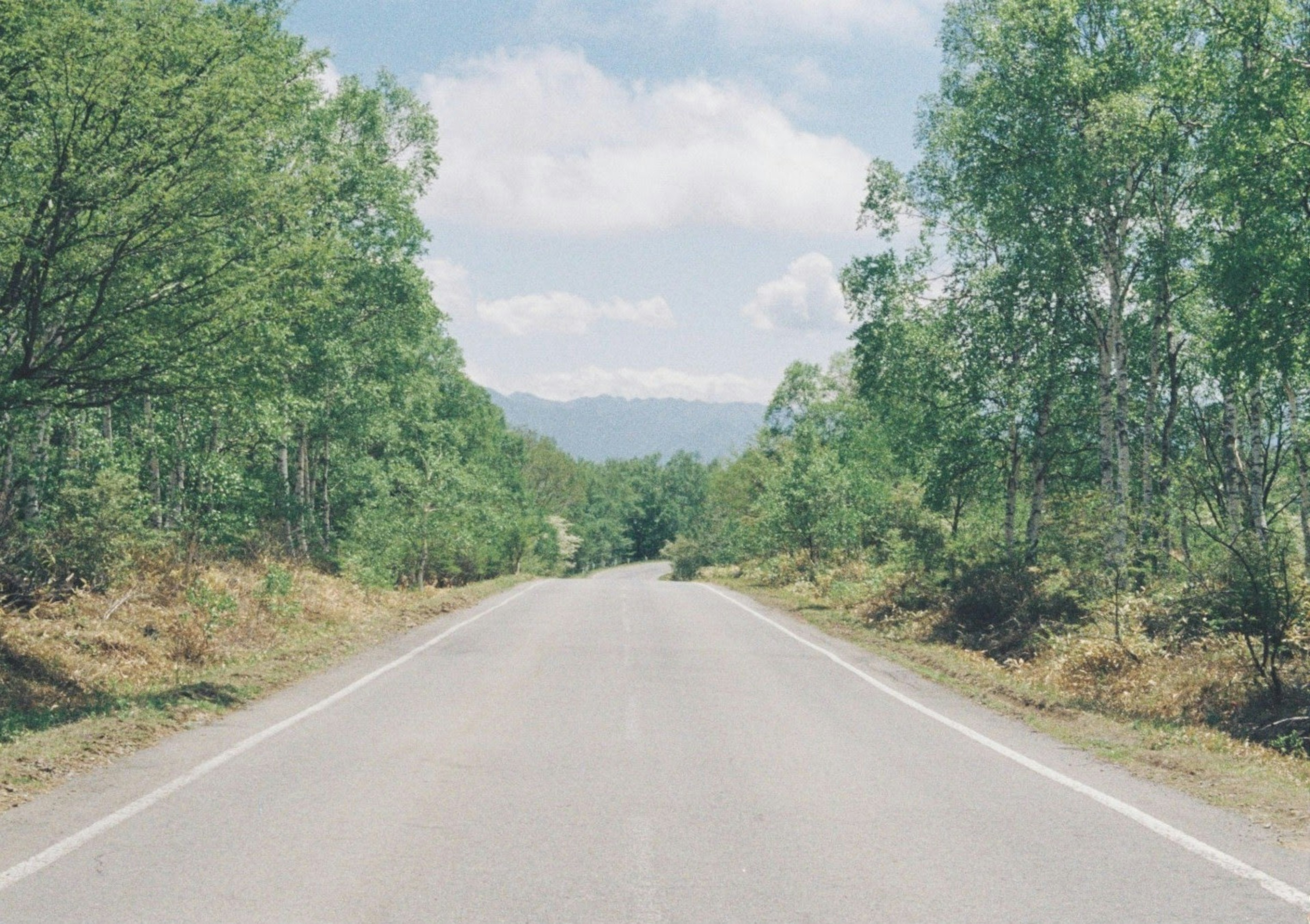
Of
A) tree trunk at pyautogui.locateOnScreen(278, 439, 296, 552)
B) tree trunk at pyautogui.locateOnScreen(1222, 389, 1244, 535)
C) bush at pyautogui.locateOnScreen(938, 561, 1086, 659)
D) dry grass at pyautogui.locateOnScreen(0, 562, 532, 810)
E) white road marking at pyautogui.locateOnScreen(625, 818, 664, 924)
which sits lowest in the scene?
dry grass at pyautogui.locateOnScreen(0, 562, 532, 810)

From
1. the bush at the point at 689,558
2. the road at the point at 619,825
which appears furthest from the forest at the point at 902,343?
the bush at the point at 689,558

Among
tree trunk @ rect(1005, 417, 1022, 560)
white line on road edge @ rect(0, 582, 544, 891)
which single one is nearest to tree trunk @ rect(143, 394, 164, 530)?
white line on road edge @ rect(0, 582, 544, 891)

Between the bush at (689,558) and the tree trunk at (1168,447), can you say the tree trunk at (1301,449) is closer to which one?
the tree trunk at (1168,447)

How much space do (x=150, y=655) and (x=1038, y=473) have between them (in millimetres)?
18571

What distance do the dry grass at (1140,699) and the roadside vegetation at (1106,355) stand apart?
73 millimetres

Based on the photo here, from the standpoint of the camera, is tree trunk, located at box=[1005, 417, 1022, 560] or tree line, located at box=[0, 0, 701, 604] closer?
tree line, located at box=[0, 0, 701, 604]

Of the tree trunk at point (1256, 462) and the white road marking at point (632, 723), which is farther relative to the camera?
the tree trunk at point (1256, 462)

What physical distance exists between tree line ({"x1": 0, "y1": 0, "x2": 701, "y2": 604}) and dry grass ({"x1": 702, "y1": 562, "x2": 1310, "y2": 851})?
9675mm

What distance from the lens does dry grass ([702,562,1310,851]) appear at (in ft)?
25.8

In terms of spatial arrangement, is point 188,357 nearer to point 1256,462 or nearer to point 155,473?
point 155,473

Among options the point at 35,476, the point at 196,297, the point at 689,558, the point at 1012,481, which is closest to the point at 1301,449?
the point at 1012,481

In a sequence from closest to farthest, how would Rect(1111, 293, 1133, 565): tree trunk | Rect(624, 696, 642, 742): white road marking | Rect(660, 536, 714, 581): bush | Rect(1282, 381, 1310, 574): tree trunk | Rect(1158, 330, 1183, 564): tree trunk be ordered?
Rect(624, 696, 642, 742): white road marking → Rect(1158, 330, 1183, 564): tree trunk → Rect(1111, 293, 1133, 565): tree trunk → Rect(1282, 381, 1310, 574): tree trunk → Rect(660, 536, 714, 581): bush

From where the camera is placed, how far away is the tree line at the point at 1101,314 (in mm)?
12617

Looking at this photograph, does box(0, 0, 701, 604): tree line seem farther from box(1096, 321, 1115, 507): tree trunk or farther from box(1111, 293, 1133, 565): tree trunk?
box(1096, 321, 1115, 507): tree trunk
